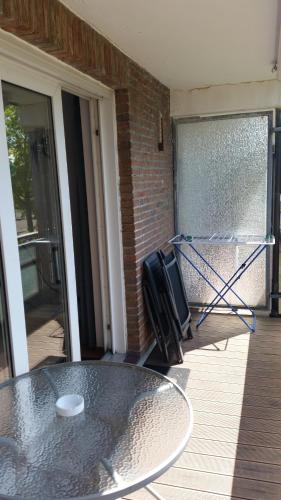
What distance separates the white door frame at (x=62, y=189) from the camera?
6.54ft

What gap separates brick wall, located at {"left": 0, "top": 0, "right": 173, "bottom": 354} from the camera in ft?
6.16

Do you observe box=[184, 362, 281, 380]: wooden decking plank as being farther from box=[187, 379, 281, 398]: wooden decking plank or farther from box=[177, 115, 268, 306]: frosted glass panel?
box=[177, 115, 268, 306]: frosted glass panel

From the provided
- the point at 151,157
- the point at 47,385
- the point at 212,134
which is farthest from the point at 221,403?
the point at 212,134

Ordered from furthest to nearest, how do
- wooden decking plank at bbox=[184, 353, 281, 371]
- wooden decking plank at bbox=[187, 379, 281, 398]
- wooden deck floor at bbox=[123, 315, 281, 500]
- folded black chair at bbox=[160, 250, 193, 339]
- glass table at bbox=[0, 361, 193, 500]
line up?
folded black chair at bbox=[160, 250, 193, 339]
wooden decking plank at bbox=[184, 353, 281, 371]
wooden decking plank at bbox=[187, 379, 281, 398]
wooden deck floor at bbox=[123, 315, 281, 500]
glass table at bbox=[0, 361, 193, 500]

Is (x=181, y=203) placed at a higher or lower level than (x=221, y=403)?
higher

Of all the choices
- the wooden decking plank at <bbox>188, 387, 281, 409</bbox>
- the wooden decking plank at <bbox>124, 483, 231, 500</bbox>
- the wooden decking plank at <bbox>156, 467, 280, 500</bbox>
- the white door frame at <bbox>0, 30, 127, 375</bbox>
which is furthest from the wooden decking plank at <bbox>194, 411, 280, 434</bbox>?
the white door frame at <bbox>0, 30, 127, 375</bbox>

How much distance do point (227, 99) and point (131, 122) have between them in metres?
1.41

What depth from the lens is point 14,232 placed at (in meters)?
2.04

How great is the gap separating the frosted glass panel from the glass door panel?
2887mm

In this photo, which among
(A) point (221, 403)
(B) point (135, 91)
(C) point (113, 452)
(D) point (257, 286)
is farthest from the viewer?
(D) point (257, 286)

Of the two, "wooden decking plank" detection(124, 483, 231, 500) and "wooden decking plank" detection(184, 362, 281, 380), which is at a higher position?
"wooden decking plank" detection(184, 362, 281, 380)

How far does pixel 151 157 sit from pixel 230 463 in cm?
246

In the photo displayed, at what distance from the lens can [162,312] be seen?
11.6ft

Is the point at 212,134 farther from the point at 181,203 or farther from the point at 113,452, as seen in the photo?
the point at 113,452
